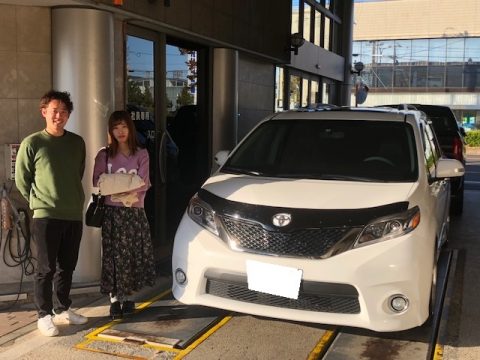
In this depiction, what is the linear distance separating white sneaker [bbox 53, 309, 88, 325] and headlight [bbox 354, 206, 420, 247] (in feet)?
7.21

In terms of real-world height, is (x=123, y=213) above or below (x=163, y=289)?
above

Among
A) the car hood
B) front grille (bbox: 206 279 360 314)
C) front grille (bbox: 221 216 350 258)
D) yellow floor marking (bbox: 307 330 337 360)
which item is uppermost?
the car hood

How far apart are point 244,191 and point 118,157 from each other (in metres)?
1.02

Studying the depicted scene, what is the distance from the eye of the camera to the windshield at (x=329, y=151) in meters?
4.65

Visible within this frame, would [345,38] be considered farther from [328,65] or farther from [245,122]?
[245,122]

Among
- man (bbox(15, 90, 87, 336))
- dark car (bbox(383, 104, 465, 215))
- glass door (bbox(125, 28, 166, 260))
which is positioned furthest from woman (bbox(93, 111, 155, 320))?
dark car (bbox(383, 104, 465, 215))

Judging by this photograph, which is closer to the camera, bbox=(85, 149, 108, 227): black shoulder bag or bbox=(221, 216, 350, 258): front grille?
bbox=(221, 216, 350, 258): front grille

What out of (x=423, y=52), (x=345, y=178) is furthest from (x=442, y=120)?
(x=423, y=52)

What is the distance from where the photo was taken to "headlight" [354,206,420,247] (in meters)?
3.74

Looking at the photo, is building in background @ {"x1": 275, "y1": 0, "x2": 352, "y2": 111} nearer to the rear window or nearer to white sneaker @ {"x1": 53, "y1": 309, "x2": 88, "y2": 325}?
the rear window

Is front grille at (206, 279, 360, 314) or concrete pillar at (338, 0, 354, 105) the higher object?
concrete pillar at (338, 0, 354, 105)

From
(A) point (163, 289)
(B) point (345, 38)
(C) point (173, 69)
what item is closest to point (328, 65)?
(B) point (345, 38)

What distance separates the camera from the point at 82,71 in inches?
198

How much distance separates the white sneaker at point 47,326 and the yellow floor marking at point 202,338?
0.99 metres
